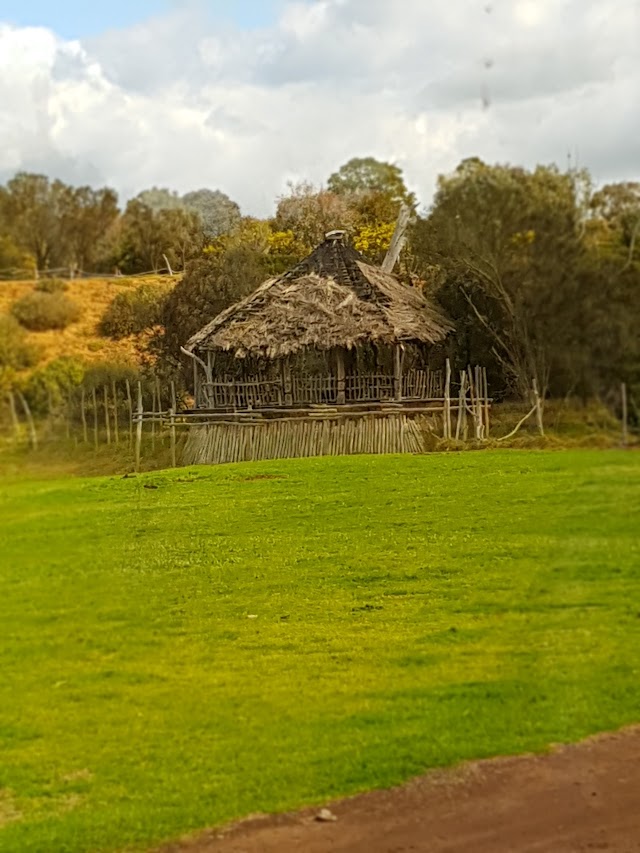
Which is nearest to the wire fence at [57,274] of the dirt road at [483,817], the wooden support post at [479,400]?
the wooden support post at [479,400]

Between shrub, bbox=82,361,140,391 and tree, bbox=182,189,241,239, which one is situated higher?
tree, bbox=182,189,241,239

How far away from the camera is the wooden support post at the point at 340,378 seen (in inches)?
165

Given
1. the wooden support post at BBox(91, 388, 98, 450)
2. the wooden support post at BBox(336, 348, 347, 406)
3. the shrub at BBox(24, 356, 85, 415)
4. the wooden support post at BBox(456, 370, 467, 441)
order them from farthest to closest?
the wooden support post at BBox(336, 348, 347, 406) < the wooden support post at BBox(456, 370, 467, 441) < the wooden support post at BBox(91, 388, 98, 450) < the shrub at BBox(24, 356, 85, 415)

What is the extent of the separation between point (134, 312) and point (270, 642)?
1.91 metres

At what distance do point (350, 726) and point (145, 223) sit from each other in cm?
231

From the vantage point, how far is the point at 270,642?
5.04 meters

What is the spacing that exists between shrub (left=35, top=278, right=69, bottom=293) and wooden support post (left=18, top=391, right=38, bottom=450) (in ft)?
1.26

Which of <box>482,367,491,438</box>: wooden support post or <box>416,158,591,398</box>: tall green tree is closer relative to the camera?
<box>416,158,591,398</box>: tall green tree

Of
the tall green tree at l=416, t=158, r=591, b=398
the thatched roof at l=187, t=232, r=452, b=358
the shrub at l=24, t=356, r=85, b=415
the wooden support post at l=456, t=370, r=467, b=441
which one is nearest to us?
the tall green tree at l=416, t=158, r=591, b=398

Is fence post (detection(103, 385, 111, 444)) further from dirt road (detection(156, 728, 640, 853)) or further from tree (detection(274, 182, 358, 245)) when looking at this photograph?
dirt road (detection(156, 728, 640, 853))

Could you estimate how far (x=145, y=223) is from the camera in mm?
3971

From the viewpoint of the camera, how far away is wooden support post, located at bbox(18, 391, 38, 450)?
11.6 feet

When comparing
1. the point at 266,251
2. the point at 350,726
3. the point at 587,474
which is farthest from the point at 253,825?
the point at 266,251

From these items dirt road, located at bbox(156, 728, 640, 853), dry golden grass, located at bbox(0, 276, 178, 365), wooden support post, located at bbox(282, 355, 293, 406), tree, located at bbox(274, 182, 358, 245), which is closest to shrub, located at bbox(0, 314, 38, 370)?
dry golden grass, located at bbox(0, 276, 178, 365)
